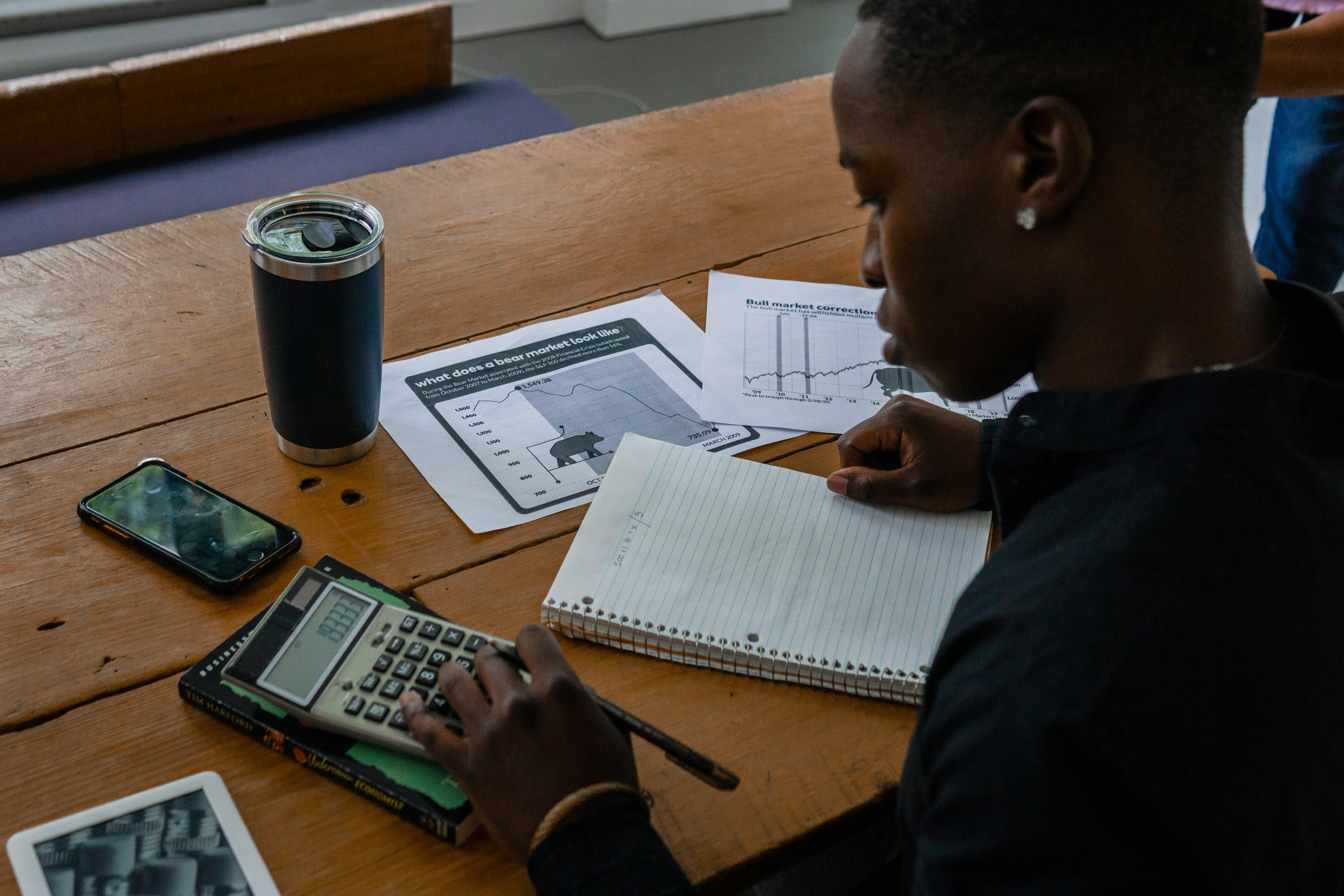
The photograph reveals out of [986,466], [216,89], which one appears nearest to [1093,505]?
[986,466]

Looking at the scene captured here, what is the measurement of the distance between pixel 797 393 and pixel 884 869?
0.43 meters

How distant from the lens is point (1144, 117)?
0.58 meters

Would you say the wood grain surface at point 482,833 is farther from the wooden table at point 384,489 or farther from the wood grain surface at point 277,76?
the wood grain surface at point 277,76

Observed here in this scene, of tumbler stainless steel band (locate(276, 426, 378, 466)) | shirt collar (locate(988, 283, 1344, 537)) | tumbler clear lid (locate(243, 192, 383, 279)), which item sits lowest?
tumbler stainless steel band (locate(276, 426, 378, 466))

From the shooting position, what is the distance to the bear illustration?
0.93 m

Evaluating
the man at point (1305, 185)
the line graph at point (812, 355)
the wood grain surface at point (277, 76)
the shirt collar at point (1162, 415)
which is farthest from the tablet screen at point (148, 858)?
the man at point (1305, 185)

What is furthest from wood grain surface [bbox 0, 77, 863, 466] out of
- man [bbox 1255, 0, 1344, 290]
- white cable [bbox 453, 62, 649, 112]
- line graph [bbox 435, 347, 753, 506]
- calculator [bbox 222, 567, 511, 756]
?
white cable [bbox 453, 62, 649, 112]

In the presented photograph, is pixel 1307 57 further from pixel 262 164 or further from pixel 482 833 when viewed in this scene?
pixel 262 164

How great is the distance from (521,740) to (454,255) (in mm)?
664

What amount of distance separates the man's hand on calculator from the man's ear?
38cm

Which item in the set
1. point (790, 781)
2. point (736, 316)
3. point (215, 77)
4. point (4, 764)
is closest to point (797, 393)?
point (736, 316)

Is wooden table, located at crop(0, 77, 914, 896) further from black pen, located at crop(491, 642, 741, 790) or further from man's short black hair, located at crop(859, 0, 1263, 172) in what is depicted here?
man's short black hair, located at crop(859, 0, 1263, 172)

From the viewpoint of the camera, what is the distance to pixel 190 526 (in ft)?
2.72

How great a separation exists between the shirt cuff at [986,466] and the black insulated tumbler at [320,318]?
482 millimetres
